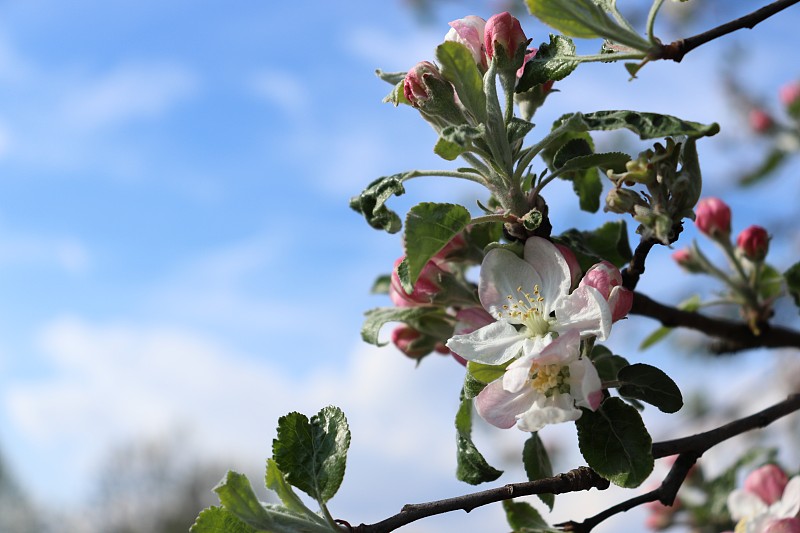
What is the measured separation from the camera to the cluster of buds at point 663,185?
902mm

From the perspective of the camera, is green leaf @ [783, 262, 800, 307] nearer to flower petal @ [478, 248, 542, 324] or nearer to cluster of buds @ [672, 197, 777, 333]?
cluster of buds @ [672, 197, 777, 333]

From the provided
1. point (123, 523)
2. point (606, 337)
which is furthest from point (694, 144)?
point (123, 523)

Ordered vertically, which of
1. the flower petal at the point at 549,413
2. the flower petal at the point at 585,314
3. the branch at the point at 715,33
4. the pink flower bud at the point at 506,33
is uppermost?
the pink flower bud at the point at 506,33

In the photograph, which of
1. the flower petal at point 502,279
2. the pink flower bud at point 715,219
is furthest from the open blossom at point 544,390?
the pink flower bud at point 715,219

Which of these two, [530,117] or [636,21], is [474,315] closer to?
[530,117]

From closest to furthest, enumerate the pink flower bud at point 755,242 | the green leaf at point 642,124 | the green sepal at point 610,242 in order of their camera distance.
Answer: the green leaf at point 642,124
the green sepal at point 610,242
the pink flower bud at point 755,242

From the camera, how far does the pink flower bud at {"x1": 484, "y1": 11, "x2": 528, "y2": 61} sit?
38.4 inches

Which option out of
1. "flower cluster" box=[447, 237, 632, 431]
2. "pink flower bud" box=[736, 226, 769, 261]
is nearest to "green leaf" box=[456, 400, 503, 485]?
"flower cluster" box=[447, 237, 632, 431]

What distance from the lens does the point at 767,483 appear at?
1495 mm

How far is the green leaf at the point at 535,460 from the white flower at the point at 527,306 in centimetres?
23

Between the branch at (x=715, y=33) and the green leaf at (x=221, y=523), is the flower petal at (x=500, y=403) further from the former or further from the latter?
the branch at (x=715, y=33)

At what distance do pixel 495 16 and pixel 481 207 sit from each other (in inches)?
9.6

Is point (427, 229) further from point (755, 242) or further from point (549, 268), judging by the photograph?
point (755, 242)

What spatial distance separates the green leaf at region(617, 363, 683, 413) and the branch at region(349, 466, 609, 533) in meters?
0.13
